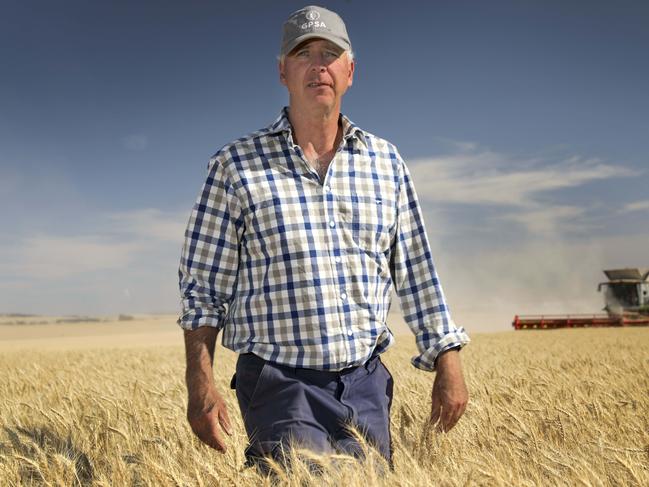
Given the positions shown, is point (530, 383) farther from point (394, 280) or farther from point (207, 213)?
point (207, 213)

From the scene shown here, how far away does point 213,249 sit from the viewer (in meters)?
2.53

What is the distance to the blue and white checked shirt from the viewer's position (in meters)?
2.39

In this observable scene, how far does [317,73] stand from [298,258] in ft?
2.36

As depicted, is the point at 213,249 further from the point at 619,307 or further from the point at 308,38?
the point at 619,307

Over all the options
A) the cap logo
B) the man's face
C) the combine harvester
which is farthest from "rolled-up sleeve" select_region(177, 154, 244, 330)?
the combine harvester

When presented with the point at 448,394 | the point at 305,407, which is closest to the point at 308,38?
the point at 305,407

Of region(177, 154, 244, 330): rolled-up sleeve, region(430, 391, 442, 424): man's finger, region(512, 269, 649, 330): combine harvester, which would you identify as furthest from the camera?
region(512, 269, 649, 330): combine harvester

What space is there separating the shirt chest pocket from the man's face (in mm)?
397

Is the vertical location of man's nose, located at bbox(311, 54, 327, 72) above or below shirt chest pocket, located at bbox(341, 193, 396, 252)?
above

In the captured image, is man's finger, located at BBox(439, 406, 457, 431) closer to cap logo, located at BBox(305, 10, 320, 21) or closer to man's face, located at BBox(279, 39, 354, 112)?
man's face, located at BBox(279, 39, 354, 112)

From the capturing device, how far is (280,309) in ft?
7.87

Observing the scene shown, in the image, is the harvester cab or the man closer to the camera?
the man

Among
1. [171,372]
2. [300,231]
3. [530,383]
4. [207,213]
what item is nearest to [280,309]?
[300,231]

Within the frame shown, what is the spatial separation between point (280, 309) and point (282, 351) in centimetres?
15
